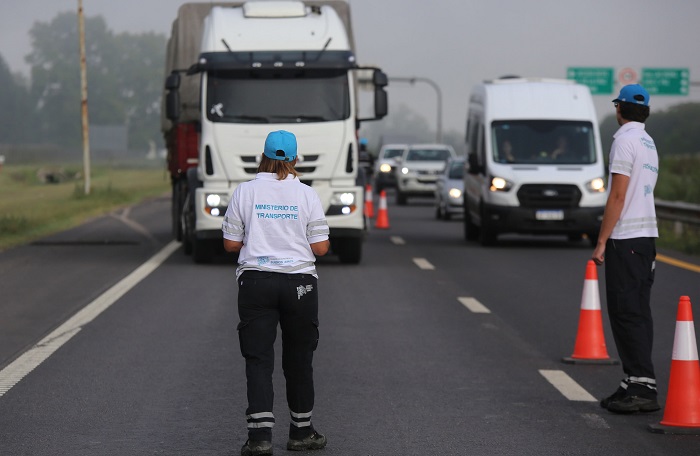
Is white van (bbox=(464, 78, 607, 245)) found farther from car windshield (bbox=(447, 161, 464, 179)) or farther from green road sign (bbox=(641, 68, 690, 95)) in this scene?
green road sign (bbox=(641, 68, 690, 95))

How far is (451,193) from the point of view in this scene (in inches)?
1303

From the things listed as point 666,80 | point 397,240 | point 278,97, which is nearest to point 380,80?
point 278,97

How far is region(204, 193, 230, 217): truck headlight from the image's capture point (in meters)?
18.7

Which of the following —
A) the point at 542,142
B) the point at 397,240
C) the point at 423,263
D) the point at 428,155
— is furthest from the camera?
the point at 428,155

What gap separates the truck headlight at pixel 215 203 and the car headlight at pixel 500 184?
6.18 metres

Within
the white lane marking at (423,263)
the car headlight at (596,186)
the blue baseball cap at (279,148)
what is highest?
the blue baseball cap at (279,148)

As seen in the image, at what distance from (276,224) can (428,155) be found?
36741mm

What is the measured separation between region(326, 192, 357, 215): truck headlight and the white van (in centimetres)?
509

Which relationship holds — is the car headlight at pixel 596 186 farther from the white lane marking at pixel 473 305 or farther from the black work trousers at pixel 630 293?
the black work trousers at pixel 630 293

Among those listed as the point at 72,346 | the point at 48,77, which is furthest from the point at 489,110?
the point at 48,77

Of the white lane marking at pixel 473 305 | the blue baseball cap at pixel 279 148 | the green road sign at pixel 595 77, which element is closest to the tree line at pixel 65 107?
the green road sign at pixel 595 77

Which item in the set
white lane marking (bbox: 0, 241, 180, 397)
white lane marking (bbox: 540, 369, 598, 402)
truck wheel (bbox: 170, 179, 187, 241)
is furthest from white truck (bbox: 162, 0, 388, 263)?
white lane marking (bbox: 540, 369, 598, 402)

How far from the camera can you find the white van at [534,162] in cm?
2320

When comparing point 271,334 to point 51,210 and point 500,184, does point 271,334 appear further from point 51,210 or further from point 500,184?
point 51,210
